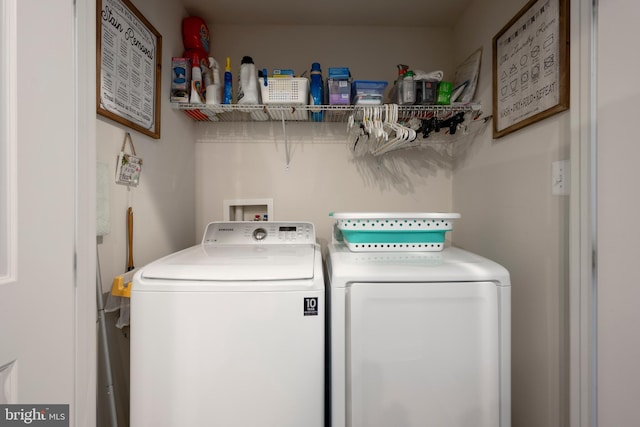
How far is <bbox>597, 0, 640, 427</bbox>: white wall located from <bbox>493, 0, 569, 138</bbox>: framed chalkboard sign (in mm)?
209

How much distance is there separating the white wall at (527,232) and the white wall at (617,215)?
235mm

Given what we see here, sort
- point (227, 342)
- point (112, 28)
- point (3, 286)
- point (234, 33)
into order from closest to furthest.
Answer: point (3, 286), point (227, 342), point (112, 28), point (234, 33)

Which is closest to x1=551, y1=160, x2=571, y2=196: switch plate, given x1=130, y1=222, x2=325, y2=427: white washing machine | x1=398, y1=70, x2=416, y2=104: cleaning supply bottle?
x1=398, y1=70, x2=416, y2=104: cleaning supply bottle

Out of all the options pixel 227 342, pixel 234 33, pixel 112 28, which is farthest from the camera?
pixel 234 33

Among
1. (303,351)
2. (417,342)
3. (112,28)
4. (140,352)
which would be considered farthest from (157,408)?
(112,28)

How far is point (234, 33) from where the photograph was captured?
199cm

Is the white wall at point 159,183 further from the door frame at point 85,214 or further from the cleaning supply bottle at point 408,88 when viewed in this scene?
the cleaning supply bottle at point 408,88

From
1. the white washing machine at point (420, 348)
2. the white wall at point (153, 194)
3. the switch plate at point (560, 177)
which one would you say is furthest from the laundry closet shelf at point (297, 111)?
the white washing machine at point (420, 348)

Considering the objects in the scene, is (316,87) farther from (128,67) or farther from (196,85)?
(128,67)

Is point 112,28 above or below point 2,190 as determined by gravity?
above

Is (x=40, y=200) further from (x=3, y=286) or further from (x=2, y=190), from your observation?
(x=3, y=286)

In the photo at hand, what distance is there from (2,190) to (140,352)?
25.6 inches

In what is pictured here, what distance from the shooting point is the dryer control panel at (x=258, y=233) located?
1635mm

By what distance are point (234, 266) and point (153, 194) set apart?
792 mm
